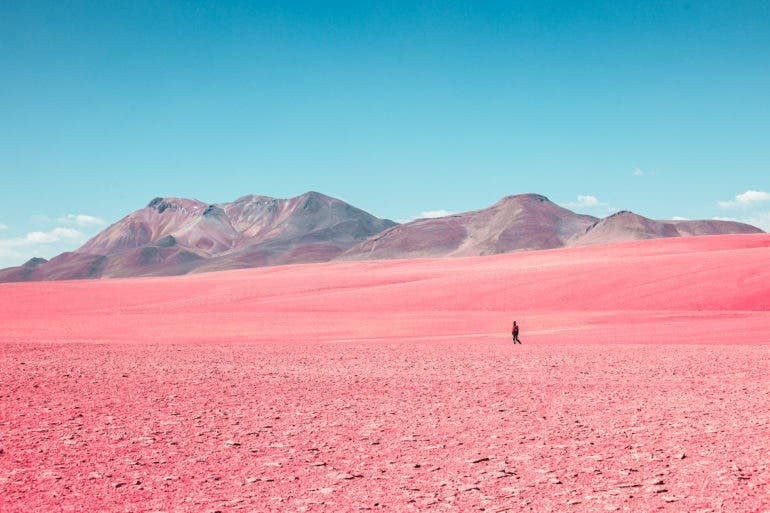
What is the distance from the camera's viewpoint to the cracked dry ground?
7.63 metres

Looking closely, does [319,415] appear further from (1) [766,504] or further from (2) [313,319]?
(2) [313,319]

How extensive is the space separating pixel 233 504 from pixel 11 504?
2170mm

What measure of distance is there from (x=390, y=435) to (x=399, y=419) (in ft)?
3.59

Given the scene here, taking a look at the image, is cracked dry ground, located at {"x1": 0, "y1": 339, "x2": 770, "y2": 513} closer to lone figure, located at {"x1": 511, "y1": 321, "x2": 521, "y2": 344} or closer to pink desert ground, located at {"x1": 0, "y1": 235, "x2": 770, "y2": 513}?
pink desert ground, located at {"x1": 0, "y1": 235, "x2": 770, "y2": 513}

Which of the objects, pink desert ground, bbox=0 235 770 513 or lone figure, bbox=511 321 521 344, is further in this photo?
lone figure, bbox=511 321 521 344

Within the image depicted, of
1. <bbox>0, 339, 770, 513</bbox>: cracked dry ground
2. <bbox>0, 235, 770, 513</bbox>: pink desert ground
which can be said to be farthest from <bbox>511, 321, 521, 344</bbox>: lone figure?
<bbox>0, 339, 770, 513</bbox>: cracked dry ground

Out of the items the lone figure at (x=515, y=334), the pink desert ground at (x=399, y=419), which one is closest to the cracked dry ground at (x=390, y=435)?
the pink desert ground at (x=399, y=419)

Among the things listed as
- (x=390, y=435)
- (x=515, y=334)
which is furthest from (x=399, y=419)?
(x=515, y=334)

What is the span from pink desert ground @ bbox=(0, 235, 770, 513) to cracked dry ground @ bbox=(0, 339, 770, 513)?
4cm

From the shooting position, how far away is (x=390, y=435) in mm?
10445

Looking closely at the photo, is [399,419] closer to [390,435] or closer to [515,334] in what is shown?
[390,435]

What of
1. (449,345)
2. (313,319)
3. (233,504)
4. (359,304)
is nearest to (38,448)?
(233,504)

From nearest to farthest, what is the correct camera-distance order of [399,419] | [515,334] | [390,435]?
[390,435], [399,419], [515,334]

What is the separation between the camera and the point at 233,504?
7477 mm
